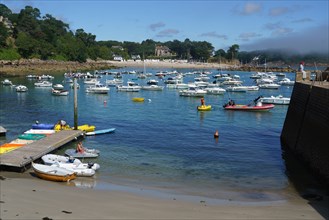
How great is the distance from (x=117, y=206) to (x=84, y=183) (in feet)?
16.1

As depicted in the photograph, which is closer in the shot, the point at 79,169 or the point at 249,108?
the point at 79,169

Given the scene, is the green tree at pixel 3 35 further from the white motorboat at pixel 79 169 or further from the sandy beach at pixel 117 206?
the sandy beach at pixel 117 206

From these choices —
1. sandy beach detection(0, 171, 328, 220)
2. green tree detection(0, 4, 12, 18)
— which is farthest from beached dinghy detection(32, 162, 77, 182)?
green tree detection(0, 4, 12, 18)

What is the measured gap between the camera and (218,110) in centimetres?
6034

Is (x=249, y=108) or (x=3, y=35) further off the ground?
(x=3, y=35)

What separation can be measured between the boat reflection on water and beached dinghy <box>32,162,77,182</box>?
0.38 m

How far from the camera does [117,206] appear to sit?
63.9 ft

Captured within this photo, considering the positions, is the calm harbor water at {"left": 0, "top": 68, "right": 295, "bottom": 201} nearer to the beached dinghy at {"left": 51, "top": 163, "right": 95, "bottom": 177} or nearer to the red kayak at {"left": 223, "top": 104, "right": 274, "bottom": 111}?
the beached dinghy at {"left": 51, "top": 163, "right": 95, "bottom": 177}

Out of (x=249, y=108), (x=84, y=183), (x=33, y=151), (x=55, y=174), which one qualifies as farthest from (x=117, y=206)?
(x=249, y=108)

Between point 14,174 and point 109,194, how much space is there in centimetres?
691

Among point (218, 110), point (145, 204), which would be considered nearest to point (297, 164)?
point (145, 204)

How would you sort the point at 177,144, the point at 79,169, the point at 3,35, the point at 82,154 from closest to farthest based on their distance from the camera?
1. the point at 79,169
2. the point at 82,154
3. the point at 177,144
4. the point at 3,35

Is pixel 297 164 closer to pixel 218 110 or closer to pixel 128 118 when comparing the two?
pixel 128 118

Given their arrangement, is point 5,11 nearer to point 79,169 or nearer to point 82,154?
point 82,154
